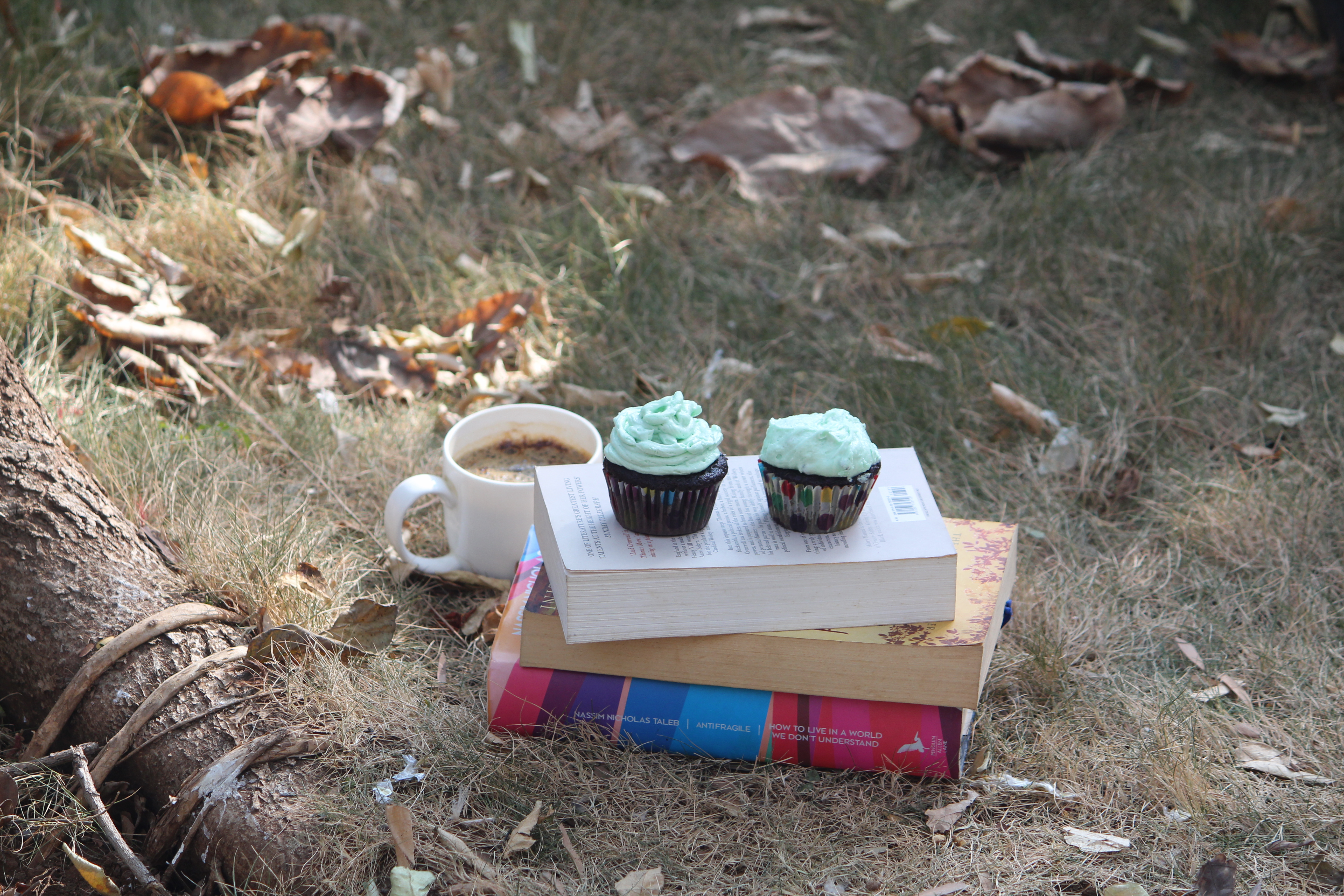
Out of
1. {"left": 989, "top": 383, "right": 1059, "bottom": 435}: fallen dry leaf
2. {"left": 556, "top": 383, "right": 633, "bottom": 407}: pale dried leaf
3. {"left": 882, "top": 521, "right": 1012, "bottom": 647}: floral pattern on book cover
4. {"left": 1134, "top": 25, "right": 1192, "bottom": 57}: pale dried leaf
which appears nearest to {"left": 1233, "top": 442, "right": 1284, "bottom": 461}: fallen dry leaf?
{"left": 989, "top": 383, "right": 1059, "bottom": 435}: fallen dry leaf

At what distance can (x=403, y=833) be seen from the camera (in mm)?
1241

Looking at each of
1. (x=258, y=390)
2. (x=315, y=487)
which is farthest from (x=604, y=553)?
(x=258, y=390)

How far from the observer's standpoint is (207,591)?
60.0 inches

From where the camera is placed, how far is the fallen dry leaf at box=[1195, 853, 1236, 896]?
1215 mm

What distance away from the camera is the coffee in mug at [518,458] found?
1.65m

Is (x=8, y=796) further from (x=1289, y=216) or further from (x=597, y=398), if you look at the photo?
(x=1289, y=216)

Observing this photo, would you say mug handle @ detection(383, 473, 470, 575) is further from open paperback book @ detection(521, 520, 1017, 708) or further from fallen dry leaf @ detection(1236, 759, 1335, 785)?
fallen dry leaf @ detection(1236, 759, 1335, 785)

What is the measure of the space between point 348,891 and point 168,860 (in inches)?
10.1

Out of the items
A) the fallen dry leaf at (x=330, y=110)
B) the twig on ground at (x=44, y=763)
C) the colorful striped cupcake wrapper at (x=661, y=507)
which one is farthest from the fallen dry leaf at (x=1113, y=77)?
the twig on ground at (x=44, y=763)

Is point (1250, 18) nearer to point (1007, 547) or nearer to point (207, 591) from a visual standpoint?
point (1007, 547)

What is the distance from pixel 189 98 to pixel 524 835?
2.15 metres

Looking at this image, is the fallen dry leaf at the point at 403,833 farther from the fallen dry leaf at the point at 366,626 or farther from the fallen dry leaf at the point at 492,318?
the fallen dry leaf at the point at 492,318

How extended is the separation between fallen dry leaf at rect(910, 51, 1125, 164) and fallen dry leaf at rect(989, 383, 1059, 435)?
103 cm

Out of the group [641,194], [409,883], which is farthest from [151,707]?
[641,194]
